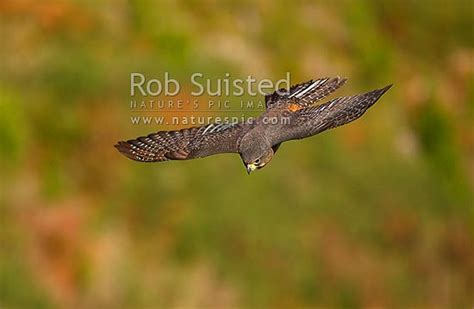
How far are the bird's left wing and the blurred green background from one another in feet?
29.6

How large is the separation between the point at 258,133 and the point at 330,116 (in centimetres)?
56

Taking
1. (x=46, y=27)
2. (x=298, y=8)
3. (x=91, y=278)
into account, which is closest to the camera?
(x=91, y=278)

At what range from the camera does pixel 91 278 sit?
1945 cm

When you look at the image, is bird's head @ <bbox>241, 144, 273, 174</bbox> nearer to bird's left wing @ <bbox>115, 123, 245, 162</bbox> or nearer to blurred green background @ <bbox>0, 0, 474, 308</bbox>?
bird's left wing @ <bbox>115, 123, 245, 162</bbox>

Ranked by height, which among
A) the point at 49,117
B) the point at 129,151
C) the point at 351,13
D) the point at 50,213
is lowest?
the point at 129,151

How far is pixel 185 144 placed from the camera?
10.0 m

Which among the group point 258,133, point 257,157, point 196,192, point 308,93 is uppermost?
point 196,192

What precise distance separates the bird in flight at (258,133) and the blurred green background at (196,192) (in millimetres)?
9009

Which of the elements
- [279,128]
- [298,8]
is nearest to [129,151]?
[279,128]

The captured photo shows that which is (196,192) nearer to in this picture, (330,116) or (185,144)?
(185,144)

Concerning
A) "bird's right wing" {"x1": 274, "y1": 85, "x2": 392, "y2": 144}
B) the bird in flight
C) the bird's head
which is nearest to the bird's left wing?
the bird in flight

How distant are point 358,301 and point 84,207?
4.76 m

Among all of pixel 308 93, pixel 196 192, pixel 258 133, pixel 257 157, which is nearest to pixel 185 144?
pixel 258 133

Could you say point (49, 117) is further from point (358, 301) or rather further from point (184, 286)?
point (358, 301)
